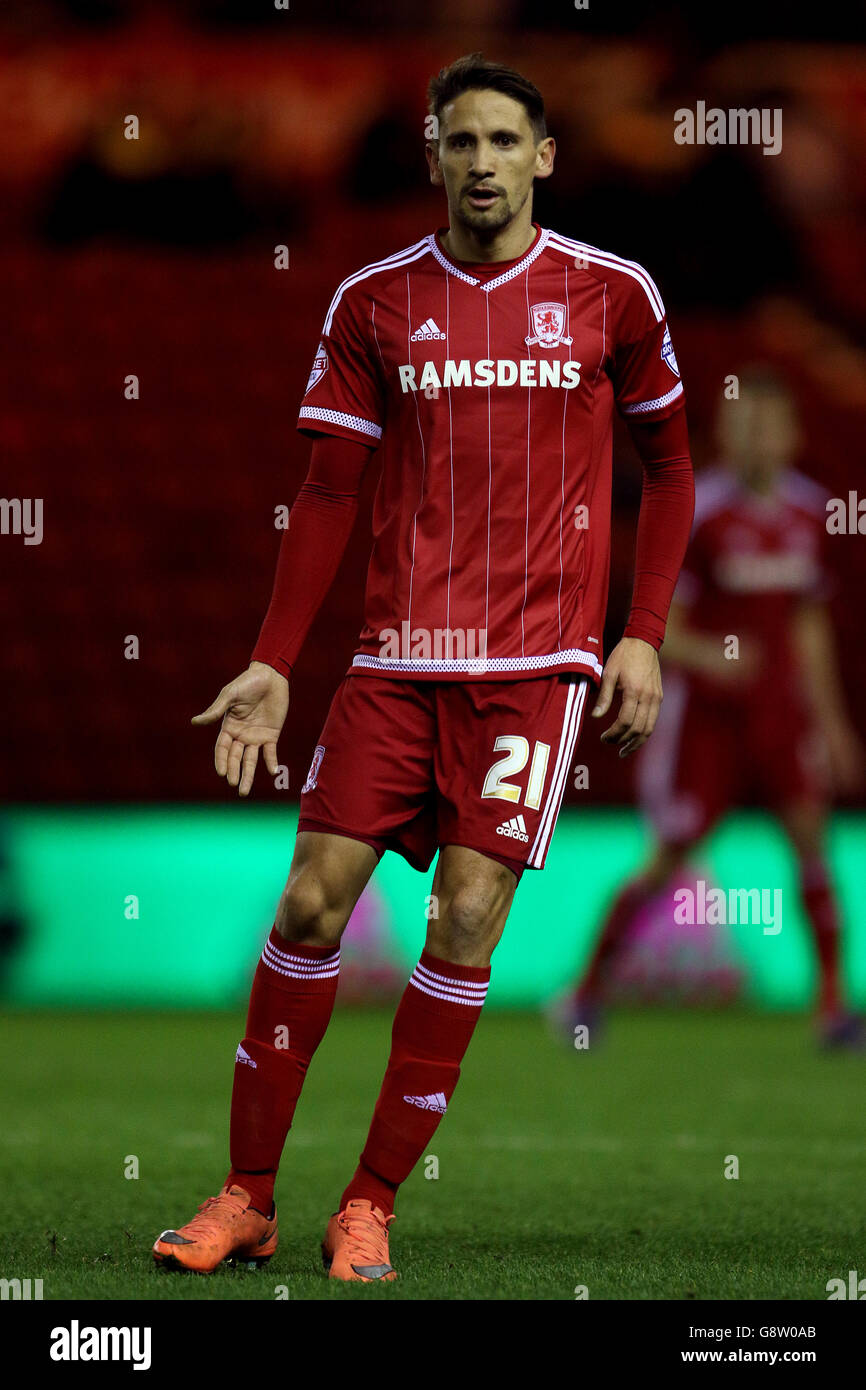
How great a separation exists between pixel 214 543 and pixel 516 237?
678cm

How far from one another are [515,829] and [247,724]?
1.41ft

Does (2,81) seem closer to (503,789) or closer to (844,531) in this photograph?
(844,531)

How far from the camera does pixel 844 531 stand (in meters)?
10.0

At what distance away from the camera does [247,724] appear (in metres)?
2.88

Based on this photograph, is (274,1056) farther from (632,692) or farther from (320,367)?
(320,367)

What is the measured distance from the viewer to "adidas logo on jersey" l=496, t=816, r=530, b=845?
9.42 feet

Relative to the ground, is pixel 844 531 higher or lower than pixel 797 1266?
higher

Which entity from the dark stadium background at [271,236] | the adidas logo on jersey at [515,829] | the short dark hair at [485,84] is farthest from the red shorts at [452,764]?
the dark stadium background at [271,236]

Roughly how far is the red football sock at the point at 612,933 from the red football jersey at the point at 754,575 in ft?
2.73

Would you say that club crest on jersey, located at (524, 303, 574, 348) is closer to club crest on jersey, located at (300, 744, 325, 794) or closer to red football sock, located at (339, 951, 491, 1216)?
club crest on jersey, located at (300, 744, 325, 794)

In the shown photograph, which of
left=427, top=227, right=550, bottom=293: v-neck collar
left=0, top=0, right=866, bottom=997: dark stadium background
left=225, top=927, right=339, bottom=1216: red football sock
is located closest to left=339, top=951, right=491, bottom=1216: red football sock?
left=225, top=927, right=339, bottom=1216: red football sock

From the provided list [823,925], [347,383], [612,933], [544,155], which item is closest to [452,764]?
[347,383]
